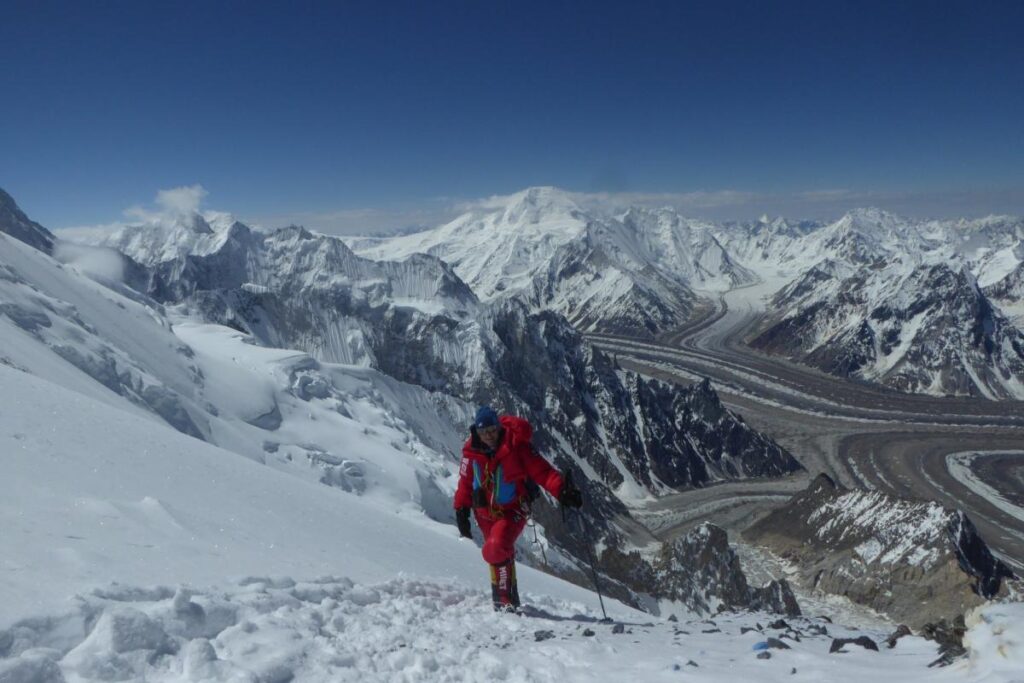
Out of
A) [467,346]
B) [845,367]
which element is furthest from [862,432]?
[467,346]

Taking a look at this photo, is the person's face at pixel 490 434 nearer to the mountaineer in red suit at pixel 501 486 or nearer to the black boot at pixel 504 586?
the mountaineer in red suit at pixel 501 486

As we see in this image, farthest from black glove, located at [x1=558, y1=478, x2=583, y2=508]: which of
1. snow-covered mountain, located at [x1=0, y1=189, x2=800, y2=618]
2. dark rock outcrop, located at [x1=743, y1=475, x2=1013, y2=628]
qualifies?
dark rock outcrop, located at [x1=743, y1=475, x2=1013, y2=628]

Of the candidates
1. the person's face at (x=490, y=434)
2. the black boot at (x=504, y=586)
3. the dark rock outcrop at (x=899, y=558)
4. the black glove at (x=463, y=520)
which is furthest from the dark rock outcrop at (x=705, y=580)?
the person's face at (x=490, y=434)

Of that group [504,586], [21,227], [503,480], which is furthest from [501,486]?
[21,227]

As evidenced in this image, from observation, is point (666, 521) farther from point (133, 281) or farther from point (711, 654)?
point (133, 281)

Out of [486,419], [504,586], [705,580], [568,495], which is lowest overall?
[705,580]

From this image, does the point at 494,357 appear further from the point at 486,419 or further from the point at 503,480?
the point at 486,419
